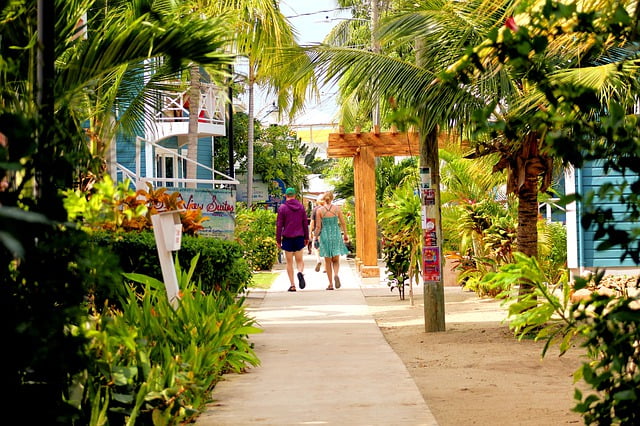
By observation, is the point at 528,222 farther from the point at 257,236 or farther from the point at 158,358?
the point at 257,236

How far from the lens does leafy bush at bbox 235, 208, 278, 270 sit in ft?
76.6

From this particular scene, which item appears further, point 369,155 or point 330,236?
point 369,155

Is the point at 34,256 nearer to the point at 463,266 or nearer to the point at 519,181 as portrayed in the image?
the point at 519,181

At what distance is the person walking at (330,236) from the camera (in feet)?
60.0

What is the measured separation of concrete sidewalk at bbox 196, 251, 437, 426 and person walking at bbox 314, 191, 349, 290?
456 centimetres

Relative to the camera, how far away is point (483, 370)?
8828 millimetres

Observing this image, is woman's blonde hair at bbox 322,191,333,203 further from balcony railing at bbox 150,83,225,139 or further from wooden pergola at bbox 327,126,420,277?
balcony railing at bbox 150,83,225,139

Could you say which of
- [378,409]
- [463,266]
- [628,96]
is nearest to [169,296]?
[378,409]

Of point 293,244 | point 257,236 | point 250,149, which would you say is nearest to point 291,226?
point 293,244

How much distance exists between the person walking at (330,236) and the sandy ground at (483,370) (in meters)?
4.42

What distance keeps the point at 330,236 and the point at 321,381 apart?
1041 cm

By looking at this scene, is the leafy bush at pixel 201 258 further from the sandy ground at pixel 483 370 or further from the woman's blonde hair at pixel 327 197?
the woman's blonde hair at pixel 327 197

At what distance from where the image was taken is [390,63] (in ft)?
35.7

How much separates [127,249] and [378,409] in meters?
3.70
